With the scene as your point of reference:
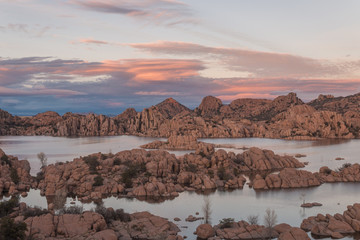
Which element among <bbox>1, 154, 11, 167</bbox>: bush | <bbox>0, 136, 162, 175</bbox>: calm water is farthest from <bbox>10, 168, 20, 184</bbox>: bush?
<bbox>0, 136, 162, 175</bbox>: calm water

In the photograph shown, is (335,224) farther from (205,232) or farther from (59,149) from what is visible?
(59,149)

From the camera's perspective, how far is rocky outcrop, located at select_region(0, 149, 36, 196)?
52906mm

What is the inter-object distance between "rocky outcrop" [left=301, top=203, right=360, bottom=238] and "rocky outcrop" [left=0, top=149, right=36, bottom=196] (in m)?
38.8

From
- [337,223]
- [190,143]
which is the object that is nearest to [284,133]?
[190,143]

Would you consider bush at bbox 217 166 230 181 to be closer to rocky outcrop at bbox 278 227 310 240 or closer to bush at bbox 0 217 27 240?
rocky outcrop at bbox 278 227 310 240

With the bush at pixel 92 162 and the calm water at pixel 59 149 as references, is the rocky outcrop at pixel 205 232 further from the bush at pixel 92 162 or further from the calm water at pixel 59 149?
the calm water at pixel 59 149

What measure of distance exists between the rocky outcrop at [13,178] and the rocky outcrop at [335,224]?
38.8m

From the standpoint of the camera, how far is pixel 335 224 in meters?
32.8

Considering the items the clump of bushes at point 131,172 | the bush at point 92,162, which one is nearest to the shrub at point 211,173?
the clump of bushes at point 131,172

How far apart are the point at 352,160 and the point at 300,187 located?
40224 millimetres

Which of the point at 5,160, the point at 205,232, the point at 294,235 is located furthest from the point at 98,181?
the point at 294,235

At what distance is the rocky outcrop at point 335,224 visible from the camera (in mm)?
32000

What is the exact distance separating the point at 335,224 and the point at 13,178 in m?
47.2

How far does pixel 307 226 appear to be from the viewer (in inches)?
1316
